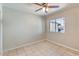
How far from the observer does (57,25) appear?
1.47m

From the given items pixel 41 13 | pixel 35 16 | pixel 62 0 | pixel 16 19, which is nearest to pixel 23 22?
pixel 16 19

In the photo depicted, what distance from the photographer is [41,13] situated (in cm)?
146

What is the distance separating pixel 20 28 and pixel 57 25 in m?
0.63

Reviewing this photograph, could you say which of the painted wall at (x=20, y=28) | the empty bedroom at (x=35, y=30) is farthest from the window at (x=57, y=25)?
the painted wall at (x=20, y=28)

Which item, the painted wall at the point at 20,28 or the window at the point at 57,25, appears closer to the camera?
the painted wall at the point at 20,28

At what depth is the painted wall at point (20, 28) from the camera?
128 centimetres

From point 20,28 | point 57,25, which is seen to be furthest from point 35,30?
point 57,25

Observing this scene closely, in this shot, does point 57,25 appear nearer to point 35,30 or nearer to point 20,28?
point 35,30

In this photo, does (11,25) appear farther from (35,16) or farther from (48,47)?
(48,47)

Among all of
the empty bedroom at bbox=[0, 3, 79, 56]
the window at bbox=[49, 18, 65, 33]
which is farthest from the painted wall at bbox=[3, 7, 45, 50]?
the window at bbox=[49, 18, 65, 33]

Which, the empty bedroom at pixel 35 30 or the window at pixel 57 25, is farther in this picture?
the window at pixel 57 25

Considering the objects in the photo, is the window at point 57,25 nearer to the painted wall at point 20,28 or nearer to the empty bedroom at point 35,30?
the empty bedroom at point 35,30

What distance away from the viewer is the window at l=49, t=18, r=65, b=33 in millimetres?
1482

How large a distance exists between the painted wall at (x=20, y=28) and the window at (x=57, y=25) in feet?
0.63
